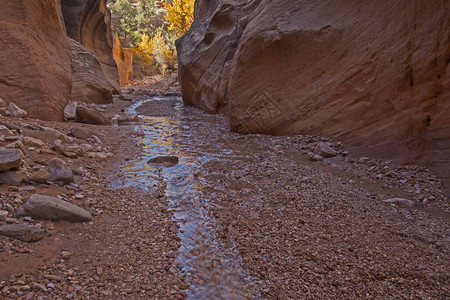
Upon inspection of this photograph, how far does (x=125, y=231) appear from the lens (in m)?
3.06

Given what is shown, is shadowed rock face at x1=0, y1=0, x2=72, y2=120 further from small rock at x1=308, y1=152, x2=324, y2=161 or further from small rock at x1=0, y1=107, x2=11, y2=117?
small rock at x1=308, y1=152, x2=324, y2=161

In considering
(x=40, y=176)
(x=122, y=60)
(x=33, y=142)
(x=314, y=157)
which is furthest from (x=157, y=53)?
(x=40, y=176)

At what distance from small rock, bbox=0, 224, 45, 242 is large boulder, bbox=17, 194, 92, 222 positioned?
10.1 inches

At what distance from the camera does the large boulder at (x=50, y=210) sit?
2.82 metres

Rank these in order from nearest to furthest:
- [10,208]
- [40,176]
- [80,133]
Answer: [10,208]
[40,176]
[80,133]

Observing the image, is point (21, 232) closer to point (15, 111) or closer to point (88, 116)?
point (15, 111)

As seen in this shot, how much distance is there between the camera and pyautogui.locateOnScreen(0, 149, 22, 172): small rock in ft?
10.6

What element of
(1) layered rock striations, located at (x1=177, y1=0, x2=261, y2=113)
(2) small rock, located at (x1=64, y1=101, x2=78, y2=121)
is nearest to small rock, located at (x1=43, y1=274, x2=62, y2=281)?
(2) small rock, located at (x1=64, y1=101, x2=78, y2=121)

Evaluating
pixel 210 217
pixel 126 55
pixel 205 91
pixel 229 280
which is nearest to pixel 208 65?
pixel 205 91

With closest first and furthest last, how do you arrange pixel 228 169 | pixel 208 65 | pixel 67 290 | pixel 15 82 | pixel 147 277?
pixel 67 290
pixel 147 277
pixel 228 169
pixel 15 82
pixel 208 65

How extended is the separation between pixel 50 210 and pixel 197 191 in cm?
188

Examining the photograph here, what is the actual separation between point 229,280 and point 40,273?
4.58ft

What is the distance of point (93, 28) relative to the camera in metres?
16.8

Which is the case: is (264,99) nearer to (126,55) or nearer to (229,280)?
(229,280)
